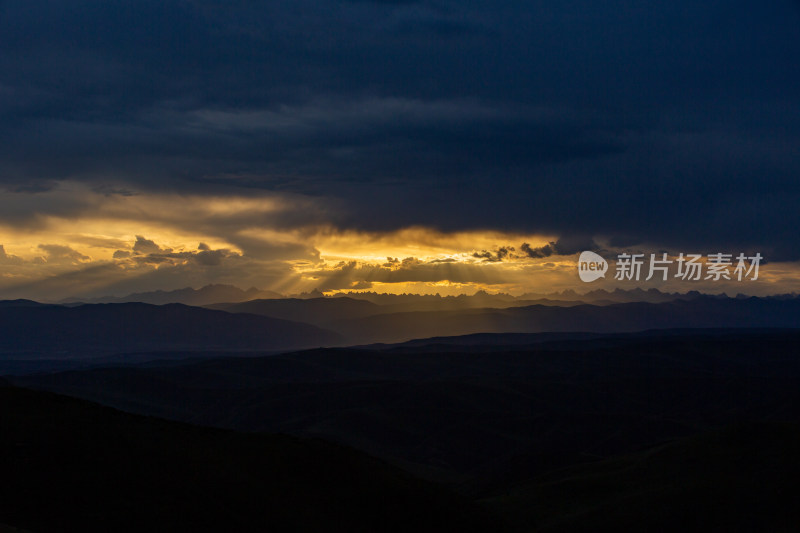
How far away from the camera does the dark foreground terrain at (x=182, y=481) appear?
30.0 meters

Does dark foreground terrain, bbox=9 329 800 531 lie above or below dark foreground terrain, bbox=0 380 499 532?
below

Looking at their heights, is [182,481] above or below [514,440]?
above

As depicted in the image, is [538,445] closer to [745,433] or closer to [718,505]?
[745,433]

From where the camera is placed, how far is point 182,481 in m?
34.2

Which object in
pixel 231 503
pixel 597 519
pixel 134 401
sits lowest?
pixel 134 401

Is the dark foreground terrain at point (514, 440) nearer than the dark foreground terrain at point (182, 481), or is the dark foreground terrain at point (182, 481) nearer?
the dark foreground terrain at point (182, 481)

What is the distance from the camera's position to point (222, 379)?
193 meters

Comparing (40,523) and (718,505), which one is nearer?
(40,523)

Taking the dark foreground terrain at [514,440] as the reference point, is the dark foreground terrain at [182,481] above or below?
above

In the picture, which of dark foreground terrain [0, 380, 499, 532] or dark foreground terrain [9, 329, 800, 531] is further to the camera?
dark foreground terrain [9, 329, 800, 531]

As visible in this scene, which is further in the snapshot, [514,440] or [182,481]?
[514,440]

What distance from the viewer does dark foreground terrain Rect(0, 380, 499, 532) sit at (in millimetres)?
30047

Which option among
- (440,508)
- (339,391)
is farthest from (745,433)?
(339,391)

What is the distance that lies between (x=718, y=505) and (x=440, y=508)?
73.0 feet
